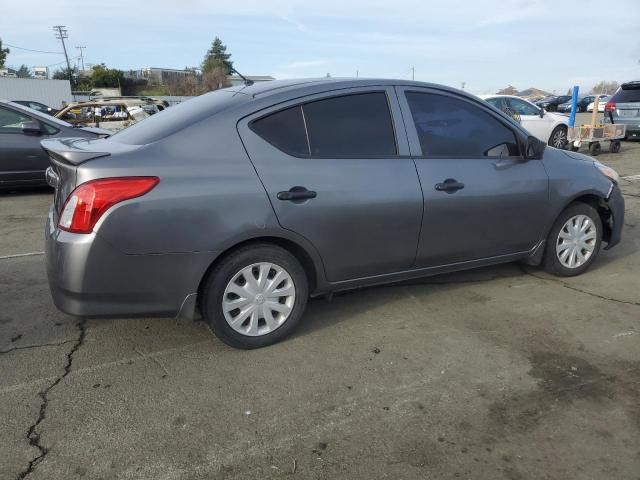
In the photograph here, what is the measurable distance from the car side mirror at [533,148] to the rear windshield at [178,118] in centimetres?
227

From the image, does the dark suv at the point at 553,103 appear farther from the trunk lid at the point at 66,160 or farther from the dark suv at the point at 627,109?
the trunk lid at the point at 66,160

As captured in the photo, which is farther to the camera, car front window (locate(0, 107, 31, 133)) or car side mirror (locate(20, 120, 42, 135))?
car front window (locate(0, 107, 31, 133))

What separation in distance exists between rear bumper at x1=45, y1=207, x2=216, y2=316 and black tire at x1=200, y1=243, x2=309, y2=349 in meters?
0.10

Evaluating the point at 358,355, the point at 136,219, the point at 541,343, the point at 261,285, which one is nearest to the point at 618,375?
the point at 541,343

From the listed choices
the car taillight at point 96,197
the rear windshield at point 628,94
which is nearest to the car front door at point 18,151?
the car taillight at point 96,197

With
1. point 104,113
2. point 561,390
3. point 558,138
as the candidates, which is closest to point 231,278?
point 561,390

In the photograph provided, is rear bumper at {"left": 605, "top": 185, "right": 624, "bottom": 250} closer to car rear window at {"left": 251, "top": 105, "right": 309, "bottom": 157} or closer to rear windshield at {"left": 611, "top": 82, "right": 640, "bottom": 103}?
car rear window at {"left": 251, "top": 105, "right": 309, "bottom": 157}

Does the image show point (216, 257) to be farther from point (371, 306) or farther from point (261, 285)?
point (371, 306)

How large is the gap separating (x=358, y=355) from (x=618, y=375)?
154cm

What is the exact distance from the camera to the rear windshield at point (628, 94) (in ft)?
49.0

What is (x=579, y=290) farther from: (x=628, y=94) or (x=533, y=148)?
(x=628, y=94)

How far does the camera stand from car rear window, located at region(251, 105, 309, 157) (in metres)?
3.32

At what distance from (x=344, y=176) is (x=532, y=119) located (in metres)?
11.8

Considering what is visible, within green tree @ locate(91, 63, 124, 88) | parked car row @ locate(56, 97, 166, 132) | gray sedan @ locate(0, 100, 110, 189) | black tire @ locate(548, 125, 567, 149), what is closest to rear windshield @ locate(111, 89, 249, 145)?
gray sedan @ locate(0, 100, 110, 189)
